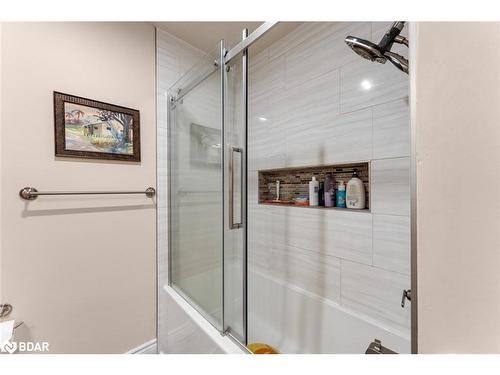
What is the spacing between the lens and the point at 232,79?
0.99 metres

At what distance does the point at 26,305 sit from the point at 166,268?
0.66 m

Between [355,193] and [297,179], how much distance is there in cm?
44

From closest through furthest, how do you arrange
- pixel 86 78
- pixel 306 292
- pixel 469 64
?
pixel 469 64
pixel 86 78
pixel 306 292

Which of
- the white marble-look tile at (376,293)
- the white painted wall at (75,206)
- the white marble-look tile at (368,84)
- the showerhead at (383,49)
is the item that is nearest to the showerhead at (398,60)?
the showerhead at (383,49)

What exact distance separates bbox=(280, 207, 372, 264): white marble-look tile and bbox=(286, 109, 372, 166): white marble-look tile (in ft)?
0.97

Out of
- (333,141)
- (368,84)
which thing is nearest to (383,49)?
(368,84)

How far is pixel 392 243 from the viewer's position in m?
0.99

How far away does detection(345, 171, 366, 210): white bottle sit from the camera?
1.13 metres

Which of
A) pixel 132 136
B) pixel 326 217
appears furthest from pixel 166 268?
pixel 326 217

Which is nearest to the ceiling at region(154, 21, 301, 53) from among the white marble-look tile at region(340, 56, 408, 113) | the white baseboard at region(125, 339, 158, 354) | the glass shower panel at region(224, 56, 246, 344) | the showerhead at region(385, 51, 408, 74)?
the white marble-look tile at region(340, 56, 408, 113)

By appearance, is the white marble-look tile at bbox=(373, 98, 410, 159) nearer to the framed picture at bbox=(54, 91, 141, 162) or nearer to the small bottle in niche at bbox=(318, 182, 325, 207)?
the small bottle in niche at bbox=(318, 182, 325, 207)

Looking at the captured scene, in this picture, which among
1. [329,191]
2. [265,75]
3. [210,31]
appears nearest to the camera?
[329,191]

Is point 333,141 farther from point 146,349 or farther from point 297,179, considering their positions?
point 146,349
